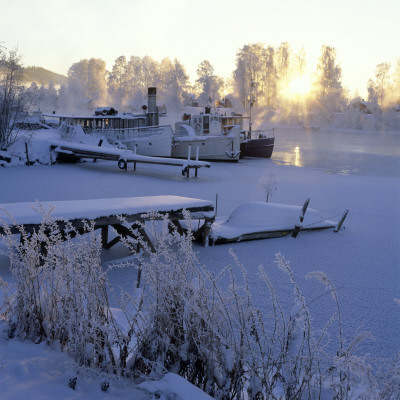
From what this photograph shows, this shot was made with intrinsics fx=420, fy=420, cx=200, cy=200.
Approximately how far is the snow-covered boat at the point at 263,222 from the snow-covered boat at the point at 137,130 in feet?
55.9

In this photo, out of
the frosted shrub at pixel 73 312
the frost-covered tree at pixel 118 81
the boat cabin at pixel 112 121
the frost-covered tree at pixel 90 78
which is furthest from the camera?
the frost-covered tree at pixel 90 78

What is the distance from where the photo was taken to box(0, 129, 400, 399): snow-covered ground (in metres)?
2.96

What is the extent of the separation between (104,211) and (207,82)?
90.4m

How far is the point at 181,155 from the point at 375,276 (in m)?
23.1

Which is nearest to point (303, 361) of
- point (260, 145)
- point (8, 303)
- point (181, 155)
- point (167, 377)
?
point (167, 377)

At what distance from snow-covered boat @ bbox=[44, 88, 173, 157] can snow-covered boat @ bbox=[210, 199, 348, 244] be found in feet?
55.9

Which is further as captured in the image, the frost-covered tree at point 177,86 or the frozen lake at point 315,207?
the frost-covered tree at point 177,86

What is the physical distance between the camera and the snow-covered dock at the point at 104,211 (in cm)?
554

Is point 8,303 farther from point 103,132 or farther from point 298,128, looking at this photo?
point 298,128

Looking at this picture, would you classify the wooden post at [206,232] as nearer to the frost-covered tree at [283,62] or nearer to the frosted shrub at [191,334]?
the frosted shrub at [191,334]

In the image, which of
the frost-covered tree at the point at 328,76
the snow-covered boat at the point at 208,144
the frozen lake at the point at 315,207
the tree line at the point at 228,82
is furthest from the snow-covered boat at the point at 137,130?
the frost-covered tree at the point at 328,76

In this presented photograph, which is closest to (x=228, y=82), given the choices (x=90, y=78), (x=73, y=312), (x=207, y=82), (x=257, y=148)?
(x=207, y=82)

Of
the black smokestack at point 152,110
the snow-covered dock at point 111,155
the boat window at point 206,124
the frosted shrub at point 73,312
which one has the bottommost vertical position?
the frosted shrub at point 73,312

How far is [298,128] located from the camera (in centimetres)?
7675
